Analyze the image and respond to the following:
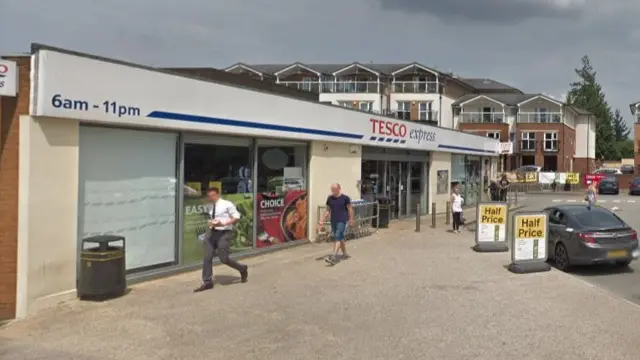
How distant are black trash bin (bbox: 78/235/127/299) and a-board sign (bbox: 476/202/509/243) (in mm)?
9268

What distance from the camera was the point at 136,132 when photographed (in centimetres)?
1077

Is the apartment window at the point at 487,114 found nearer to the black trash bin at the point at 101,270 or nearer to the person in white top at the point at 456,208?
the person in white top at the point at 456,208

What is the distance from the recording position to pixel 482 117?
2756 inches

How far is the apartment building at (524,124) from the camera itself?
68.4m

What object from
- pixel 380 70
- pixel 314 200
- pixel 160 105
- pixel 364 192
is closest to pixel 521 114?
pixel 380 70

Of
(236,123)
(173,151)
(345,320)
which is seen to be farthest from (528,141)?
(345,320)

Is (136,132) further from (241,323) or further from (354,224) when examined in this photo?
(354,224)

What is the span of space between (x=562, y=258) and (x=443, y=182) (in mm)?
14591

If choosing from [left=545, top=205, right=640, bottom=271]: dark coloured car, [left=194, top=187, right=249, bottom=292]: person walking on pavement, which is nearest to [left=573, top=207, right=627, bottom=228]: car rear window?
[left=545, top=205, right=640, bottom=271]: dark coloured car

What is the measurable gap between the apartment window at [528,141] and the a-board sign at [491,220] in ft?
187

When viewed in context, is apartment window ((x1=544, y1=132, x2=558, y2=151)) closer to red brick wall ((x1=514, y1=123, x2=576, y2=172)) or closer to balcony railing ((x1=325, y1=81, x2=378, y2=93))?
red brick wall ((x1=514, y1=123, x2=576, y2=172))

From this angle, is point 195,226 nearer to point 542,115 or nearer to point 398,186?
point 398,186

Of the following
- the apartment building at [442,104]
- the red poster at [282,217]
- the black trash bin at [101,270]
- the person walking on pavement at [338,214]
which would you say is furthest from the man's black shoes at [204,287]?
the apartment building at [442,104]

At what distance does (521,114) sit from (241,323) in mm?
66851
